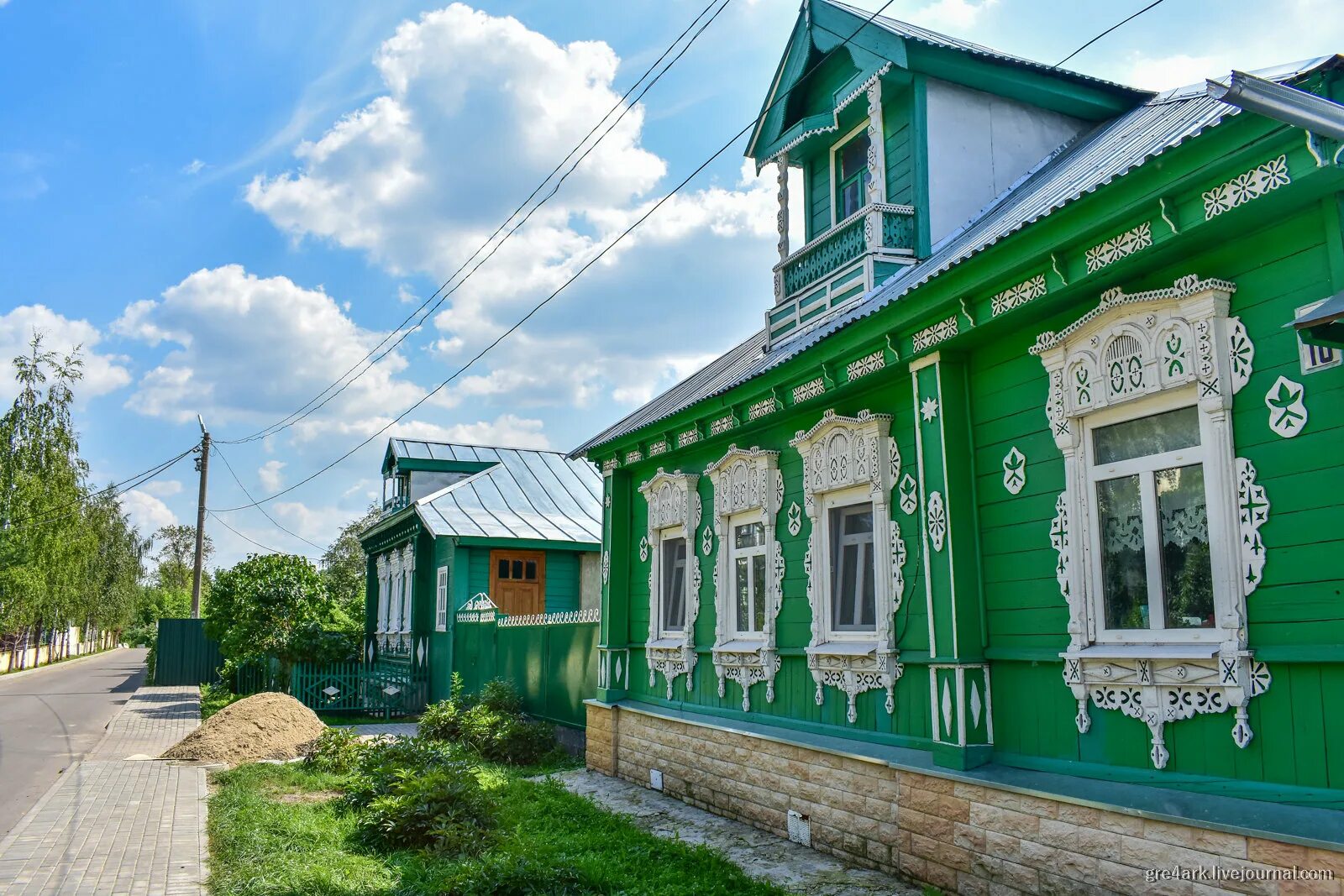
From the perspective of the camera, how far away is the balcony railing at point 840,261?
8672mm

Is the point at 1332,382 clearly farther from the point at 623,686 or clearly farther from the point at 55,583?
the point at 55,583

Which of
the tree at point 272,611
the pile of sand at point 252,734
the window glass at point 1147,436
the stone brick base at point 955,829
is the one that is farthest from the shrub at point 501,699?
the window glass at point 1147,436

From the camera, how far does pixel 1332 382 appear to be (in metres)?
4.52

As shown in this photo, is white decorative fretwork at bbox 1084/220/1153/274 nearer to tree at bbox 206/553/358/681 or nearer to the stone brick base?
the stone brick base

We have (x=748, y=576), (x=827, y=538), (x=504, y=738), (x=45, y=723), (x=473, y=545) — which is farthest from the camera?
(x=473, y=545)

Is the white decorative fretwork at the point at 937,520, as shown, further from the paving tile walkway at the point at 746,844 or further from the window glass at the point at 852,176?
the window glass at the point at 852,176

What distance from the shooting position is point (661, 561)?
1166 centimetres

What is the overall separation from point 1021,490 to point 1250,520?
166 cm

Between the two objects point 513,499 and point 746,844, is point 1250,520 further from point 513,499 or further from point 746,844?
point 513,499

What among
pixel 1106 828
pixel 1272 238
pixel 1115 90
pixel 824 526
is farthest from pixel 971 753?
pixel 1115 90

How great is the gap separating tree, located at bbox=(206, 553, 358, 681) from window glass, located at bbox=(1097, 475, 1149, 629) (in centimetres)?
1822

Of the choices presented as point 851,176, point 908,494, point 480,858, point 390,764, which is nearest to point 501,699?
point 390,764

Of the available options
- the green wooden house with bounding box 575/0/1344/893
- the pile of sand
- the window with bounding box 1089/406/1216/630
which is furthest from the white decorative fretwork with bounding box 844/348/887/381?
the pile of sand

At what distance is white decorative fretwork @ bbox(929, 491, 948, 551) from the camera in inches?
264
